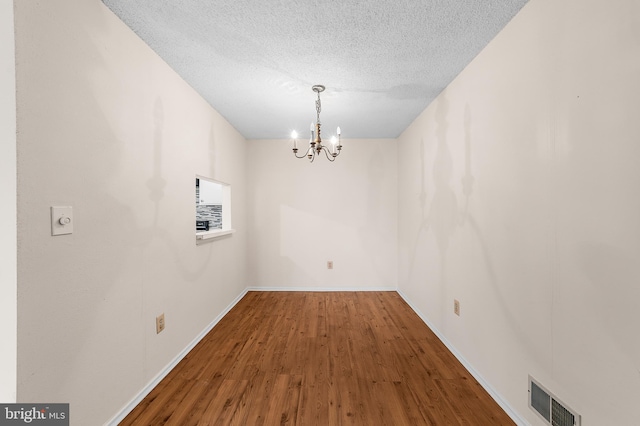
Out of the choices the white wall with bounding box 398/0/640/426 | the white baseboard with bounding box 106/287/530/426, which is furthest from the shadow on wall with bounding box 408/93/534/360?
the white baseboard with bounding box 106/287/530/426

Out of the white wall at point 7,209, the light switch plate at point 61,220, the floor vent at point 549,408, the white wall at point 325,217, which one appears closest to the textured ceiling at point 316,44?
the white wall at point 7,209

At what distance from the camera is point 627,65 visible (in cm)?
100

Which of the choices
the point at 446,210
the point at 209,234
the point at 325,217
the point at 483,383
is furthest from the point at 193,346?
the point at 446,210

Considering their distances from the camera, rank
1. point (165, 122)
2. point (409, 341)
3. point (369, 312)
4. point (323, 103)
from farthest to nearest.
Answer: point (369, 312) → point (323, 103) → point (409, 341) → point (165, 122)

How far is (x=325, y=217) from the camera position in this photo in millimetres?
4277

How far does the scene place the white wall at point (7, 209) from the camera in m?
1.05

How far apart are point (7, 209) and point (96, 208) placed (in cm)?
38

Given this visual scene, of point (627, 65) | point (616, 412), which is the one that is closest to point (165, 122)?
point (627, 65)

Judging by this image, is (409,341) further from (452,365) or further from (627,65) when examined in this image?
(627,65)

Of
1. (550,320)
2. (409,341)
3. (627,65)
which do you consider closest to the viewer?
(627,65)

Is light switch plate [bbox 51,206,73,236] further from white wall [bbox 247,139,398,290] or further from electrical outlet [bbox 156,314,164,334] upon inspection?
white wall [bbox 247,139,398,290]

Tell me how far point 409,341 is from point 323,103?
2565mm

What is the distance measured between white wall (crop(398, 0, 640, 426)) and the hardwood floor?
327 millimetres

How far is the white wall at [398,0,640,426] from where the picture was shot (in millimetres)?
1019
